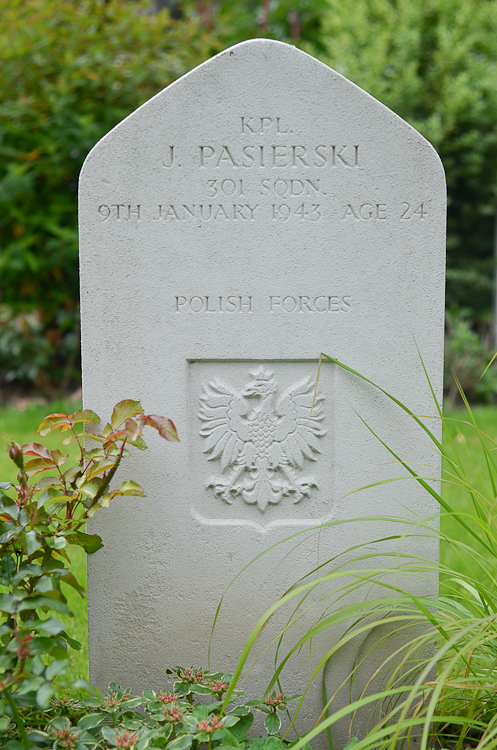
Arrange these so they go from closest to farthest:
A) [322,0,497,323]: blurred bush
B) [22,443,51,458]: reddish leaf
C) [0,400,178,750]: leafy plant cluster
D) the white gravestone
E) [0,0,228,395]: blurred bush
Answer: [0,400,178,750]: leafy plant cluster → [22,443,51,458]: reddish leaf → the white gravestone → [0,0,228,395]: blurred bush → [322,0,497,323]: blurred bush

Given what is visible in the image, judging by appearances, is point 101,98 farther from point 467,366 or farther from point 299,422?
point 299,422

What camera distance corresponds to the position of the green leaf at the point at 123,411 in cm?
176

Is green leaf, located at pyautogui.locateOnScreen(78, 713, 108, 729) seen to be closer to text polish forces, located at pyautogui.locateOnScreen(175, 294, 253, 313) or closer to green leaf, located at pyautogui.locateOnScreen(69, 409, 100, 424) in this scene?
green leaf, located at pyautogui.locateOnScreen(69, 409, 100, 424)

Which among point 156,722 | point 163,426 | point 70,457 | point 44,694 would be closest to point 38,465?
point 163,426

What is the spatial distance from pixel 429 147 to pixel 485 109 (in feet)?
13.0

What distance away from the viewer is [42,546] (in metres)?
1.56

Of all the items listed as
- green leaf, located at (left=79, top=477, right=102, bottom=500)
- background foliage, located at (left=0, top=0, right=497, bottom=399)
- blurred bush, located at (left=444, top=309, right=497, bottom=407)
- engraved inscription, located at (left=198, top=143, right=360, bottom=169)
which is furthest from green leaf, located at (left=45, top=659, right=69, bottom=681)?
blurred bush, located at (left=444, top=309, right=497, bottom=407)

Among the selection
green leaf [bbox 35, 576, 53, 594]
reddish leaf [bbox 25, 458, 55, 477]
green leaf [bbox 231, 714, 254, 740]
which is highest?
reddish leaf [bbox 25, 458, 55, 477]

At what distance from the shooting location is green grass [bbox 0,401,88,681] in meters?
2.37

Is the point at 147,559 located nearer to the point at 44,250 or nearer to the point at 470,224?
the point at 44,250

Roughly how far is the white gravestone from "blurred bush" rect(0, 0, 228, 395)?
3.00 m

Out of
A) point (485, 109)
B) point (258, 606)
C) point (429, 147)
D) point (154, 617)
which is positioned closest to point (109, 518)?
point (154, 617)

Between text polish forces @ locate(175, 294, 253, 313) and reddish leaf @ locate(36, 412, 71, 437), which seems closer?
reddish leaf @ locate(36, 412, 71, 437)

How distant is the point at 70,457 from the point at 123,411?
2.18m
